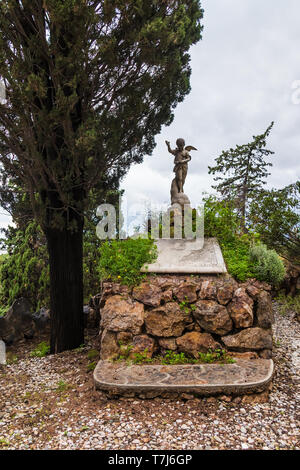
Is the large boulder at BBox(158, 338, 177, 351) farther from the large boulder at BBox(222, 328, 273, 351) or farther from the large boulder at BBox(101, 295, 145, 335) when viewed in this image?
the large boulder at BBox(222, 328, 273, 351)

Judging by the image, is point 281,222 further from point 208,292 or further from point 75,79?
point 75,79

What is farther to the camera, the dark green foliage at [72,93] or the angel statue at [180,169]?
the angel statue at [180,169]

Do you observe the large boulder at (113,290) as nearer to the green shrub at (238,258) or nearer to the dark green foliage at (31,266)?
the green shrub at (238,258)

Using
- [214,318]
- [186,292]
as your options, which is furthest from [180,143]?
[214,318]

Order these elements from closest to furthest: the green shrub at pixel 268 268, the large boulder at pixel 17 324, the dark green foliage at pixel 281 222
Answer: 1. the green shrub at pixel 268 268
2. the large boulder at pixel 17 324
3. the dark green foliage at pixel 281 222

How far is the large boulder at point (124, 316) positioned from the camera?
420 centimetres

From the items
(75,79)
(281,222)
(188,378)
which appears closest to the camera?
(188,378)

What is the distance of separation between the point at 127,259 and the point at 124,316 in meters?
0.88

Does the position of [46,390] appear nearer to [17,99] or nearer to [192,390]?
[192,390]

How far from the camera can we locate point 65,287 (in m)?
5.36

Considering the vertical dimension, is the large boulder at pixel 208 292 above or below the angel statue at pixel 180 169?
below

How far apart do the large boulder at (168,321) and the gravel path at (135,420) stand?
94cm

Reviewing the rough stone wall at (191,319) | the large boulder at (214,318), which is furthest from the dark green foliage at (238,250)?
the large boulder at (214,318)

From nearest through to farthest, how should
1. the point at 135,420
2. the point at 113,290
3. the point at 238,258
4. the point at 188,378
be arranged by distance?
1. the point at 135,420
2. the point at 188,378
3. the point at 113,290
4. the point at 238,258
